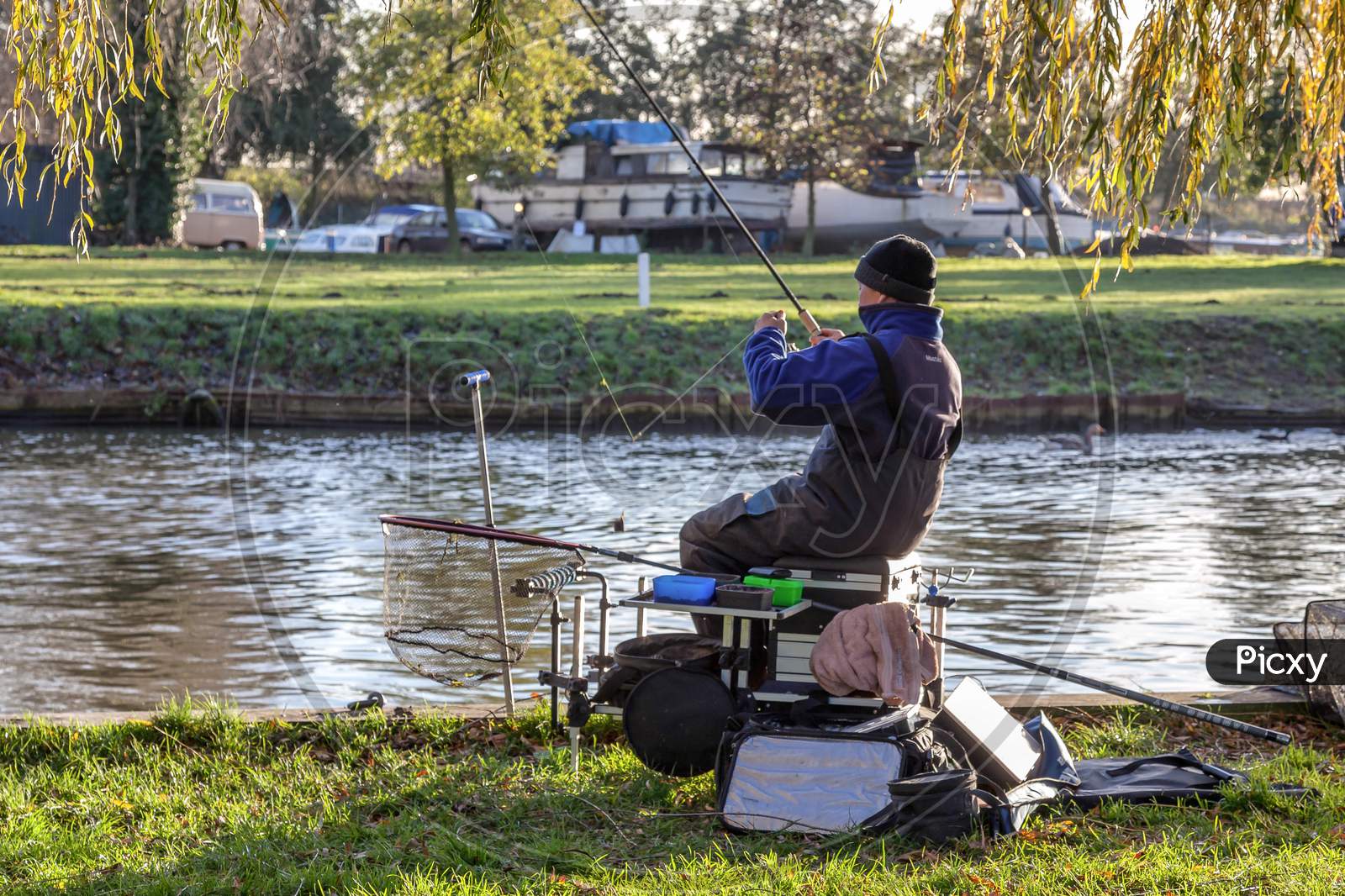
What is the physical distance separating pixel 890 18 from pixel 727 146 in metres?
7.72

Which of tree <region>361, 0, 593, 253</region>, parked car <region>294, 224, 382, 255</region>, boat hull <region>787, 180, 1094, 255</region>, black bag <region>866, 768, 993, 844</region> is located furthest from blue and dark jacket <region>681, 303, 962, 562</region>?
parked car <region>294, 224, 382, 255</region>

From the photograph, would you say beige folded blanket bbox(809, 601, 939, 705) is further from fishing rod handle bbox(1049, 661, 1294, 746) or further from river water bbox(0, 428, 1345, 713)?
river water bbox(0, 428, 1345, 713)

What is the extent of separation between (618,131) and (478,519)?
15.0 ft

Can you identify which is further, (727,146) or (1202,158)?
(727,146)

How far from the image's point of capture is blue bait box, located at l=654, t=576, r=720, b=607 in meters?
4.57

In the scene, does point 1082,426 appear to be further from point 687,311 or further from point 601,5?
point 601,5

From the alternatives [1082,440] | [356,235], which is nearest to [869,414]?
[1082,440]

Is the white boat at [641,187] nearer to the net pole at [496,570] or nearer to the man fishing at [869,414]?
the net pole at [496,570]

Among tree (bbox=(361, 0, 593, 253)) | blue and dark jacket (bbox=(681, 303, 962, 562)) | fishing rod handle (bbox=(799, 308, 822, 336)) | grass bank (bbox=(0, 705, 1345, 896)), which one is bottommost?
grass bank (bbox=(0, 705, 1345, 896))

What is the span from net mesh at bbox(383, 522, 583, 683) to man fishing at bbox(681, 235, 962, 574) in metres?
0.83

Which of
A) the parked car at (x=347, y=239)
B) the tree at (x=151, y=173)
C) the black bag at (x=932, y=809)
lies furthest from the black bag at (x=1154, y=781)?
the parked car at (x=347, y=239)

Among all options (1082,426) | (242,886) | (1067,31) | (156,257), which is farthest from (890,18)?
(156,257)

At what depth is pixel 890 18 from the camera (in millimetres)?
4461

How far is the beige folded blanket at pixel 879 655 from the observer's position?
4.27 meters
